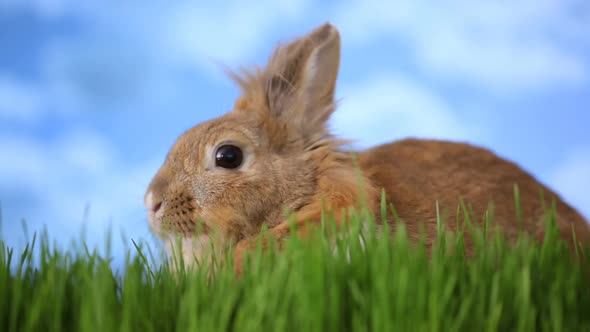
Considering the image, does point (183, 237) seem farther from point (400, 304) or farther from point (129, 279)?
point (400, 304)

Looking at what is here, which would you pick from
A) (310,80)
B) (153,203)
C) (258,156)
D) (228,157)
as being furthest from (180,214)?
(310,80)

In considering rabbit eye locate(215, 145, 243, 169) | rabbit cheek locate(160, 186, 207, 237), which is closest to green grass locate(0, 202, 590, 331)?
rabbit cheek locate(160, 186, 207, 237)

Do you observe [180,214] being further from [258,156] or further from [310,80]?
[310,80]

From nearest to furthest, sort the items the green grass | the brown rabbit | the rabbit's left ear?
the green grass
the brown rabbit
the rabbit's left ear

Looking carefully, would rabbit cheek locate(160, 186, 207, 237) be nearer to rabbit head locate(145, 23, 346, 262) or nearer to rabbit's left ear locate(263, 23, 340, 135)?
rabbit head locate(145, 23, 346, 262)

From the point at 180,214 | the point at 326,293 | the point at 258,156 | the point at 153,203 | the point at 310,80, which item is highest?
the point at 310,80

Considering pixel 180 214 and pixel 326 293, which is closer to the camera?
pixel 326 293

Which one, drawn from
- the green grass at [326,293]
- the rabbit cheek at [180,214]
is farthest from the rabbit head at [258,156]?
the green grass at [326,293]
